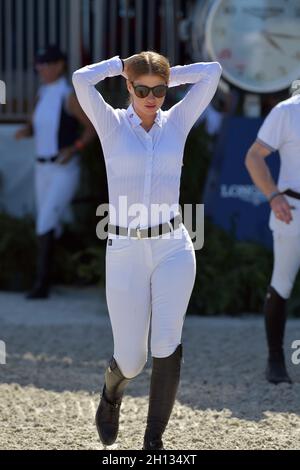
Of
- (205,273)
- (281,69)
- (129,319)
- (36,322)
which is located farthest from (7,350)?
(281,69)

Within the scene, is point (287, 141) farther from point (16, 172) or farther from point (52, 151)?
point (16, 172)

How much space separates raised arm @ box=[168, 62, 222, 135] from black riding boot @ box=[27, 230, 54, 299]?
12.0 ft

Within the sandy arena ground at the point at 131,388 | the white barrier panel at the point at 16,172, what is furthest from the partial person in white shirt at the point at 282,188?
the white barrier panel at the point at 16,172

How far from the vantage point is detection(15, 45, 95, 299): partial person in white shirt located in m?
7.67

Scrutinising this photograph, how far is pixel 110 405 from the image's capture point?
4.15m

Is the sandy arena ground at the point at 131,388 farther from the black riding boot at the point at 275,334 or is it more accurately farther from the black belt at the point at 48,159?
the black belt at the point at 48,159

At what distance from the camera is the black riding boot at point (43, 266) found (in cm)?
763

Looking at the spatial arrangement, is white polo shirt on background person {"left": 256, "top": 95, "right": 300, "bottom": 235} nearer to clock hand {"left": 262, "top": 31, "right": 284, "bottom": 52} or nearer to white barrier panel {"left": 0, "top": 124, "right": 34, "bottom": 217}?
clock hand {"left": 262, "top": 31, "right": 284, "bottom": 52}

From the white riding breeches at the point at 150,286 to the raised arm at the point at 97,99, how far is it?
0.45m

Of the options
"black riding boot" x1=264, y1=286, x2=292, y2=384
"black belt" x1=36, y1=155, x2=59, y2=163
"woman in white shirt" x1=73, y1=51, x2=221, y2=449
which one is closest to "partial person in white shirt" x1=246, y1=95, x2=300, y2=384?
"black riding boot" x1=264, y1=286, x2=292, y2=384

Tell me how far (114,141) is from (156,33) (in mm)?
5179

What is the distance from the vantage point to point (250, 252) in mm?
6969

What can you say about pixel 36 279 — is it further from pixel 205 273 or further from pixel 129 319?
pixel 129 319

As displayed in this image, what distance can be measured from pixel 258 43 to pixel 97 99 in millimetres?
3229
